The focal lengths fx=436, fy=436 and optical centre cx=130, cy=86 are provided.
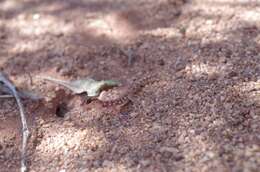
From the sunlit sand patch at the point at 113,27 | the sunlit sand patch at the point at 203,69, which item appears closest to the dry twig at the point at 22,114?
the sunlit sand patch at the point at 113,27

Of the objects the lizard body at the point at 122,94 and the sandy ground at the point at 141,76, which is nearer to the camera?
the sandy ground at the point at 141,76

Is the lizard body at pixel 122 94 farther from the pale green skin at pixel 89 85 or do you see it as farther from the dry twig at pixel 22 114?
the dry twig at pixel 22 114

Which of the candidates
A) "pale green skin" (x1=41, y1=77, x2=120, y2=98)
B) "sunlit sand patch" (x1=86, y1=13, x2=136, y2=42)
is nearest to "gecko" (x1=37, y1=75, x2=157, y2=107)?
"pale green skin" (x1=41, y1=77, x2=120, y2=98)

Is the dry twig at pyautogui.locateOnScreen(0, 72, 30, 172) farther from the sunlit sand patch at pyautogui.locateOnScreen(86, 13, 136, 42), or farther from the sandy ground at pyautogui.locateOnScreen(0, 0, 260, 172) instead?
the sunlit sand patch at pyautogui.locateOnScreen(86, 13, 136, 42)

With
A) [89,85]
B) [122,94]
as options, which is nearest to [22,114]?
[89,85]

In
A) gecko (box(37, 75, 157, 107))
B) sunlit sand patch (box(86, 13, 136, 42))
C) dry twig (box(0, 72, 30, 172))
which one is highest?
sunlit sand patch (box(86, 13, 136, 42))

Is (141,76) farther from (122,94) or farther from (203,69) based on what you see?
(203,69)

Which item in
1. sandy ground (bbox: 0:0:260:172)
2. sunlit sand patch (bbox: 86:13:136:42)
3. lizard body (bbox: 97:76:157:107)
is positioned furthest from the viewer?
sunlit sand patch (bbox: 86:13:136:42)

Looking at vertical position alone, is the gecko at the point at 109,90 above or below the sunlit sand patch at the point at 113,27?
below
